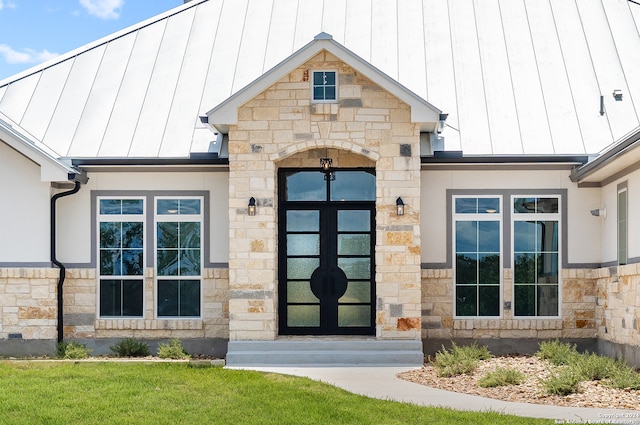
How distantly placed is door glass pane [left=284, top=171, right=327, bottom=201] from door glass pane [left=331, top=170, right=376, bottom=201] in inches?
8.4

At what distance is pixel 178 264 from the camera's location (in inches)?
604

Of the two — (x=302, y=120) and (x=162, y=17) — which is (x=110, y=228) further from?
(x=162, y=17)

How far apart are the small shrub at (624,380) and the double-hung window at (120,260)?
322 inches

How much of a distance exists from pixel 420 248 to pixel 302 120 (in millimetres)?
2896

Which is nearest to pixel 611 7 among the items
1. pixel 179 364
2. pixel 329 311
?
pixel 329 311

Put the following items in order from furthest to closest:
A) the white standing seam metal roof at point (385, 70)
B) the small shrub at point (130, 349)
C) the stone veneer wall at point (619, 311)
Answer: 1. the white standing seam metal roof at point (385, 70)
2. the small shrub at point (130, 349)
3. the stone veneer wall at point (619, 311)

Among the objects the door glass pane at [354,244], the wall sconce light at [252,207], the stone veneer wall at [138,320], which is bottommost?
the stone veneer wall at [138,320]

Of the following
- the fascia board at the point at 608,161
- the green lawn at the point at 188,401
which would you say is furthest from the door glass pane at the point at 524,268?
the green lawn at the point at 188,401

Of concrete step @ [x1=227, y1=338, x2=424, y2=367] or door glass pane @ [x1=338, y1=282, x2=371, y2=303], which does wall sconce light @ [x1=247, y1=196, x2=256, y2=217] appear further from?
door glass pane @ [x1=338, y1=282, x2=371, y2=303]

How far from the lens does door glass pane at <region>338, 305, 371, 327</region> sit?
15164mm

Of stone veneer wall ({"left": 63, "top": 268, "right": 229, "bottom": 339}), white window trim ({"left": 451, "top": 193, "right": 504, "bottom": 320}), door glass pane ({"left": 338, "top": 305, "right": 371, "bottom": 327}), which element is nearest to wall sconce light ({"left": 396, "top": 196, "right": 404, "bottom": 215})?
white window trim ({"left": 451, "top": 193, "right": 504, "bottom": 320})

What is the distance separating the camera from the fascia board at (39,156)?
14.4m

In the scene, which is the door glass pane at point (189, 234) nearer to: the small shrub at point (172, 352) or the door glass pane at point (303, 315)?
the small shrub at point (172, 352)

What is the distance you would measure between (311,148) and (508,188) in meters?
3.65
